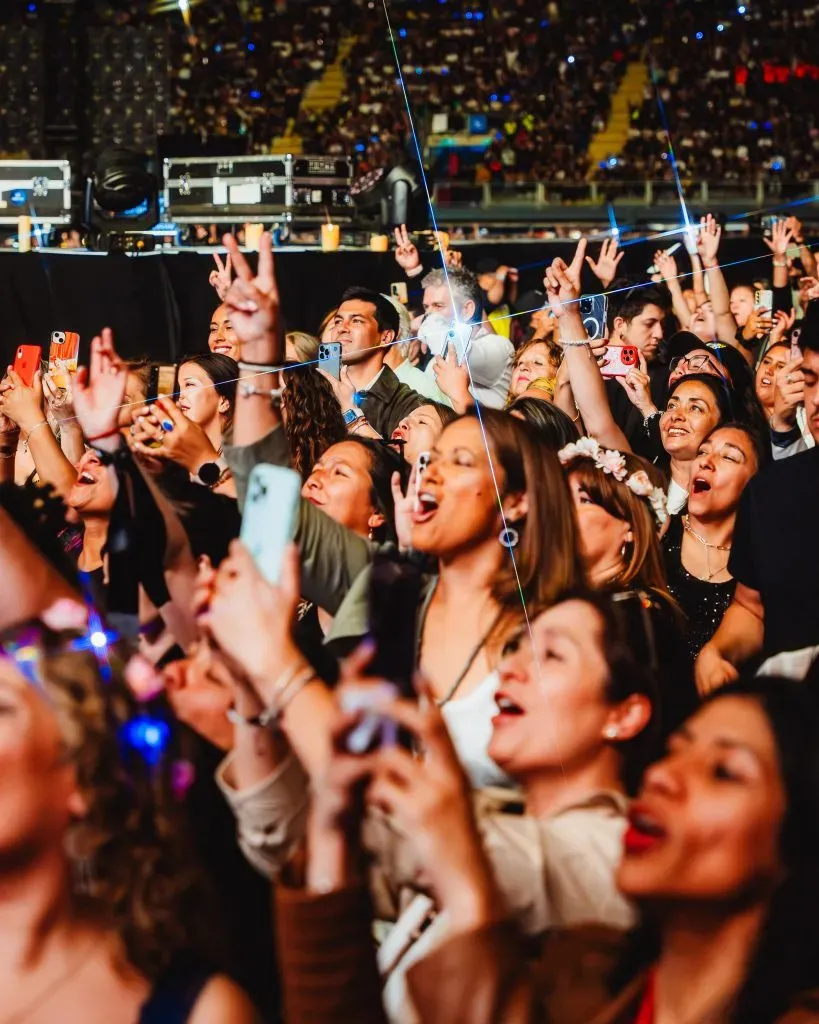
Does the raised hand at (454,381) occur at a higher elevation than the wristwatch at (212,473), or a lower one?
higher

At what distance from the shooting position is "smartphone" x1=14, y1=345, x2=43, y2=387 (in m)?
1.68

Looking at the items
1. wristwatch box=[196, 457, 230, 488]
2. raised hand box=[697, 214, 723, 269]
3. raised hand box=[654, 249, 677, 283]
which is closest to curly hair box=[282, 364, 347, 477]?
wristwatch box=[196, 457, 230, 488]

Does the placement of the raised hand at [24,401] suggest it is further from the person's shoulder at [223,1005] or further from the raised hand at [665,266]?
the raised hand at [665,266]

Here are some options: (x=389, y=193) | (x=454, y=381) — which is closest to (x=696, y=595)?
(x=454, y=381)

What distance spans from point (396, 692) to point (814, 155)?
11.4m

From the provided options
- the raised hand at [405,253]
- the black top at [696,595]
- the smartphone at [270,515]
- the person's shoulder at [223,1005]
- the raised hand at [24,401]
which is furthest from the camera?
the raised hand at [405,253]

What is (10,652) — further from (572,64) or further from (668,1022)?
(572,64)

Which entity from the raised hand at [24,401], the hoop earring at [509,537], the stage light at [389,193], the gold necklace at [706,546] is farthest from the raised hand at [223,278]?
the stage light at [389,193]

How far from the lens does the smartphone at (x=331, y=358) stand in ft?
9.07

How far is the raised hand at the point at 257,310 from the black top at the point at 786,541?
827 millimetres

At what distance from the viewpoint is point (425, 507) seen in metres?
1.34

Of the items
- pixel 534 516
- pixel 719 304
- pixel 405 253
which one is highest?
pixel 405 253

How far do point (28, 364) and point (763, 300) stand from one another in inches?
125

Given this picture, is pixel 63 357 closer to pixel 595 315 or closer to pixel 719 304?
pixel 595 315
